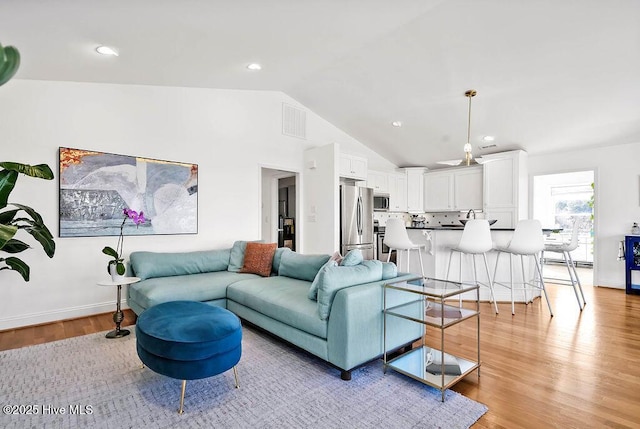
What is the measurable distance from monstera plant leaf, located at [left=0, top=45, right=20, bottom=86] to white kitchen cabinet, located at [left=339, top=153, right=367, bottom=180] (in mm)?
4781

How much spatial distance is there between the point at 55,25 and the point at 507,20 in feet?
12.5

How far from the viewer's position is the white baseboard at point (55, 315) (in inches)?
127

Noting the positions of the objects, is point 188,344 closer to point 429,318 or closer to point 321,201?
point 429,318

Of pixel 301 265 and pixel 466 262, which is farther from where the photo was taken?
pixel 466 262

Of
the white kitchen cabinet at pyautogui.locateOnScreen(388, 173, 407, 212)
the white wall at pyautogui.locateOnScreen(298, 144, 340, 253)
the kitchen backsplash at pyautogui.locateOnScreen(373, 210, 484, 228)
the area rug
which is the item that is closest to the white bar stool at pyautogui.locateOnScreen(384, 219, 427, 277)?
the white wall at pyautogui.locateOnScreen(298, 144, 340, 253)

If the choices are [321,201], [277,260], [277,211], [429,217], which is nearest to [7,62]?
[277,260]

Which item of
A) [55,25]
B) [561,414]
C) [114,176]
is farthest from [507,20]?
[114,176]

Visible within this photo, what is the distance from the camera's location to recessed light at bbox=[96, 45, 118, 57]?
284cm

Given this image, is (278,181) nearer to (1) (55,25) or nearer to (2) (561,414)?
(1) (55,25)

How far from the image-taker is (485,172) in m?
5.90

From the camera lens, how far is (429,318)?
91.4 inches

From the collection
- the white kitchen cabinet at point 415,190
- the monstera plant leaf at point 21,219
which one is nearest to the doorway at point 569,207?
the white kitchen cabinet at point 415,190

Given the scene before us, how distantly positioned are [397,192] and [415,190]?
459mm

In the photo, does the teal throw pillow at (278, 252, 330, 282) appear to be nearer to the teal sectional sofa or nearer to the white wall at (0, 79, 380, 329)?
the teal sectional sofa
